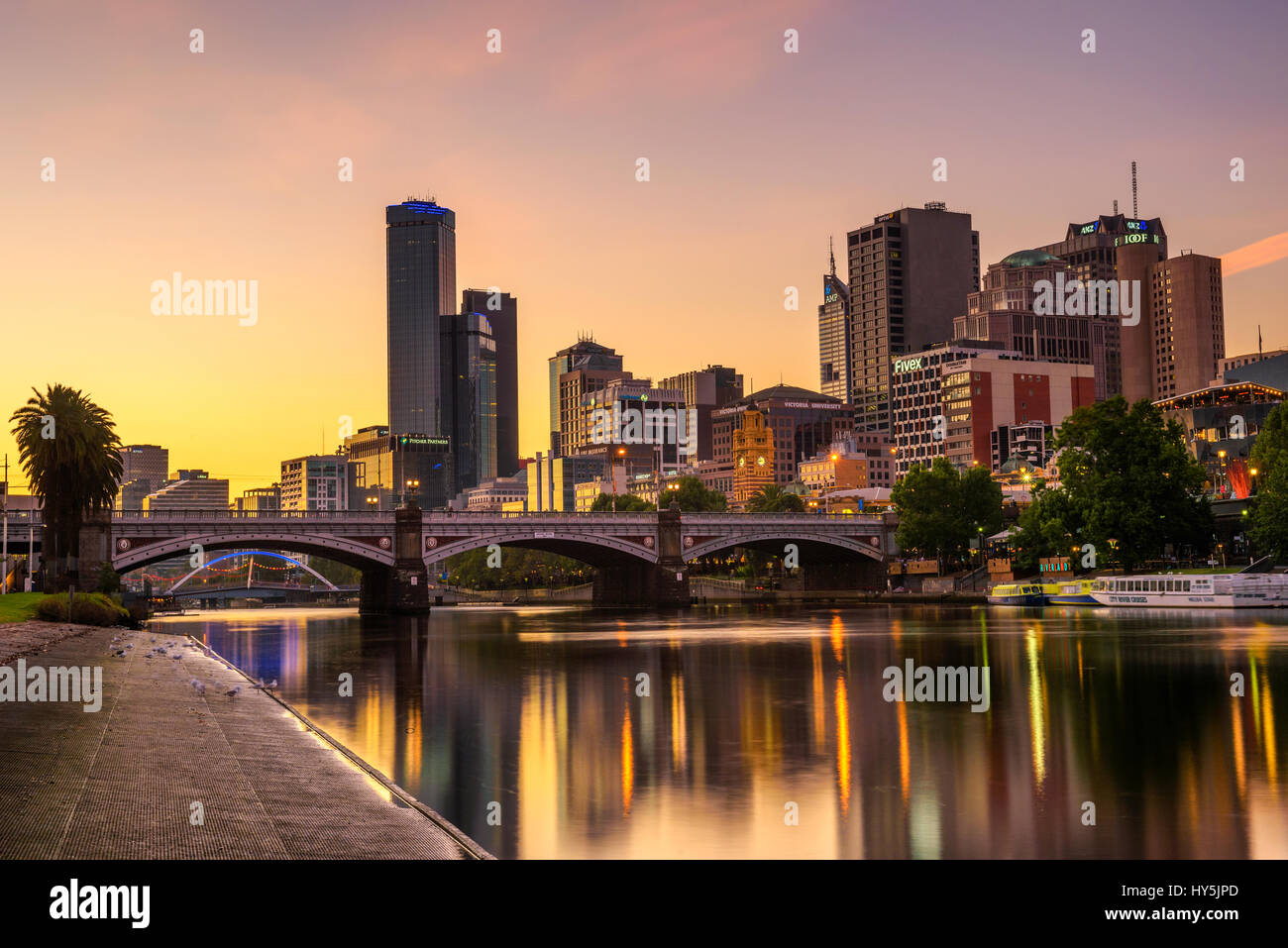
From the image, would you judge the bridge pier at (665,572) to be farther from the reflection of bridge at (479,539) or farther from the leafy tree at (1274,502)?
the leafy tree at (1274,502)

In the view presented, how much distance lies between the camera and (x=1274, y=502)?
9050cm

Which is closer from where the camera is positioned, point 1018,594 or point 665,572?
point 1018,594

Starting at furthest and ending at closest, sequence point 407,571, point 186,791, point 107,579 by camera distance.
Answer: point 407,571 → point 107,579 → point 186,791

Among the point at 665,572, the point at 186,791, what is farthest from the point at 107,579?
the point at 186,791

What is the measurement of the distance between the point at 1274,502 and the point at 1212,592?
30.3 ft

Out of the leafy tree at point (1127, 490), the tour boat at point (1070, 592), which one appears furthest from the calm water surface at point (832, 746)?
the leafy tree at point (1127, 490)

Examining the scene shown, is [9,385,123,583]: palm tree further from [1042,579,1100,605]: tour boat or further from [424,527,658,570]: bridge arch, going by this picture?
[1042,579,1100,605]: tour boat

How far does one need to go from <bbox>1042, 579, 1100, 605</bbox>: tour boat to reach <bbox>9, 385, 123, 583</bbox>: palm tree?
238 ft

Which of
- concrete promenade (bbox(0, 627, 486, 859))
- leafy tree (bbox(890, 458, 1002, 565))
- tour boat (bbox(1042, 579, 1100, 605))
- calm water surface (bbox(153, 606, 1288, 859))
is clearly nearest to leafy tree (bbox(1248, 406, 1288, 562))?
tour boat (bbox(1042, 579, 1100, 605))

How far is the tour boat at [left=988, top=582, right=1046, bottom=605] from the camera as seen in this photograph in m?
104

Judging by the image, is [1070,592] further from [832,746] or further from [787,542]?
[832,746]

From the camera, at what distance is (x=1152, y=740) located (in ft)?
86.9

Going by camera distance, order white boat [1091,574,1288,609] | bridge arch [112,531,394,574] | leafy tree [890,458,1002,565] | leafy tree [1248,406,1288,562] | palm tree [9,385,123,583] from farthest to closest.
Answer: leafy tree [890,458,1002,565], bridge arch [112,531,394,574], leafy tree [1248,406,1288,562], white boat [1091,574,1288,609], palm tree [9,385,123,583]
